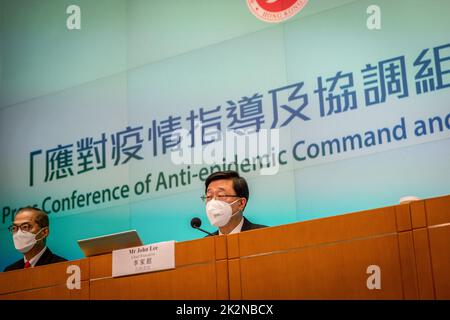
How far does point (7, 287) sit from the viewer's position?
5027 millimetres

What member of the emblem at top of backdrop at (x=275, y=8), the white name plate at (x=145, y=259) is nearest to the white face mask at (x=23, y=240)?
the white name plate at (x=145, y=259)

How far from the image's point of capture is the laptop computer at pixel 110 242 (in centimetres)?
467

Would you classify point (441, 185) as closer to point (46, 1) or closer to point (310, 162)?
point (310, 162)

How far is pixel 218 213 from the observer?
505 cm

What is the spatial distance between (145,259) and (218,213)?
2.17 ft

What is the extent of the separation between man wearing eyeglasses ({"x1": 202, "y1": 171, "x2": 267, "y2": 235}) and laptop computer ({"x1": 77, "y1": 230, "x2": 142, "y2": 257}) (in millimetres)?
581

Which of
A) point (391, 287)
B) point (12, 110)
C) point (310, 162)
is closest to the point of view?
point (391, 287)

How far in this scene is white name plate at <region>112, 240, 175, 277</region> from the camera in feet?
14.9

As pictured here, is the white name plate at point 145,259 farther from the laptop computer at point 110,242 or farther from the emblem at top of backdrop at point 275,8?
the emblem at top of backdrop at point 275,8

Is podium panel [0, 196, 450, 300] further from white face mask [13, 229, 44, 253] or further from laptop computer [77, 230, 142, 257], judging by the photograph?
white face mask [13, 229, 44, 253]
